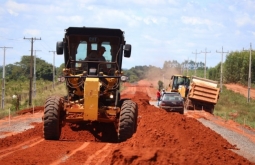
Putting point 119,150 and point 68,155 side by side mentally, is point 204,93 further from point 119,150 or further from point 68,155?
point 119,150

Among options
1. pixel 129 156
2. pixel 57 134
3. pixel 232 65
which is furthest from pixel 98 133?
pixel 232 65

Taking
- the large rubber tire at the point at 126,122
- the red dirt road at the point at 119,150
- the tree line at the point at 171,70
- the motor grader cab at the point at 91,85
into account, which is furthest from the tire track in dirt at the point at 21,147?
the tree line at the point at 171,70

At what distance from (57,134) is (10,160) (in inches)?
174

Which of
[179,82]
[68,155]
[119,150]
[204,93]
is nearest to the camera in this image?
[119,150]

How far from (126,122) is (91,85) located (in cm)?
166

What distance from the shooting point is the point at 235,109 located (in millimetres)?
54438

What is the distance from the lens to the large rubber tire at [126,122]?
15.9 m

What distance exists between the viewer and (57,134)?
16500mm

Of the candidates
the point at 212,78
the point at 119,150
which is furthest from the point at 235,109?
the point at 212,78

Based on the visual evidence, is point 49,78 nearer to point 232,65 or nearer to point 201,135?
point 232,65

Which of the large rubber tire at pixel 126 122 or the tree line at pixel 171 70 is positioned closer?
the large rubber tire at pixel 126 122

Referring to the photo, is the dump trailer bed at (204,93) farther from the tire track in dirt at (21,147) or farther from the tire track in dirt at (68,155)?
the tire track in dirt at (68,155)

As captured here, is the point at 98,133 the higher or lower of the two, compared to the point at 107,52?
lower

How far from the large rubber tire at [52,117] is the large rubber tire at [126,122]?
2.07 m
